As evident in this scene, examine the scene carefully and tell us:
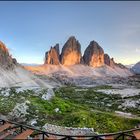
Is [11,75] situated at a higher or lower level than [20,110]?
higher

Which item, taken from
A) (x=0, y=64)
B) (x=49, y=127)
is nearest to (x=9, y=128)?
(x=49, y=127)

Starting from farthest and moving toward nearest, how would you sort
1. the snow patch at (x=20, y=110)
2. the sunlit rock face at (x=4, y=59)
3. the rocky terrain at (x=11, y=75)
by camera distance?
the sunlit rock face at (x=4, y=59) < the rocky terrain at (x=11, y=75) < the snow patch at (x=20, y=110)

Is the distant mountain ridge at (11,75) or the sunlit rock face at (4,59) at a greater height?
the sunlit rock face at (4,59)

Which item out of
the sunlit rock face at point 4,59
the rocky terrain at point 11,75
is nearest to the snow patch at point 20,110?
the rocky terrain at point 11,75

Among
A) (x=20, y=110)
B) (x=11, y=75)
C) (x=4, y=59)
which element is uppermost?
(x=4, y=59)

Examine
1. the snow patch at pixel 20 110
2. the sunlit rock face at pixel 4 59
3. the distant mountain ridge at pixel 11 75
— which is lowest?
the snow patch at pixel 20 110

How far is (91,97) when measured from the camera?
3708 inches

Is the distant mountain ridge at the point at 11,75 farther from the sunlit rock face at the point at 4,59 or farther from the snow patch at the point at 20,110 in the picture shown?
the snow patch at the point at 20,110

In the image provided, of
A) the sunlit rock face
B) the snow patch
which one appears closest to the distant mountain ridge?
the sunlit rock face

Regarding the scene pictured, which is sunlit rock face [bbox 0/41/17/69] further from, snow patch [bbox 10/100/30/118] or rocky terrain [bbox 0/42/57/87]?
snow patch [bbox 10/100/30/118]

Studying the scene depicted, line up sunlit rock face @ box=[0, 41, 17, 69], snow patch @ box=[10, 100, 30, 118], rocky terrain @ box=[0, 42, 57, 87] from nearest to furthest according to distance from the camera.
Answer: snow patch @ box=[10, 100, 30, 118] → rocky terrain @ box=[0, 42, 57, 87] → sunlit rock face @ box=[0, 41, 17, 69]

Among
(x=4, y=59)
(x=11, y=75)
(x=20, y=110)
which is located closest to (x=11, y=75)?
(x=11, y=75)

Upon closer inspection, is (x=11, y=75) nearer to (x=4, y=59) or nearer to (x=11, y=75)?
(x=11, y=75)

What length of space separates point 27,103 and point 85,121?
54.6 ft
